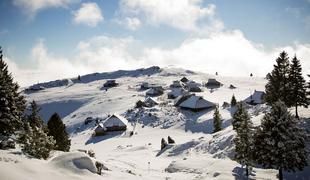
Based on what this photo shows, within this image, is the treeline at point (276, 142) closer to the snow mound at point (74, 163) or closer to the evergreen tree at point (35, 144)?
the snow mound at point (74, 163)

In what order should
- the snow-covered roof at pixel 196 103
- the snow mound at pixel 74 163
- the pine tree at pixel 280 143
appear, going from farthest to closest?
the snow-covered roof at pixel 196 103, the pine tree at pixel 280 143, the snow mound at pixel 74 163

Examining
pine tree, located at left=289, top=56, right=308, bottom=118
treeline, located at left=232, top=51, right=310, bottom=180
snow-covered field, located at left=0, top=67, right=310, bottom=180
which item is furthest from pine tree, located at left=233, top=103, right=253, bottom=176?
pine tree, located at left=289, top=56, right=308, bottom=118

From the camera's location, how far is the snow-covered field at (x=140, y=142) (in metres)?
20.9

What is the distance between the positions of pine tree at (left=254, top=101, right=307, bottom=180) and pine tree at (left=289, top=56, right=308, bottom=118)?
15143mm

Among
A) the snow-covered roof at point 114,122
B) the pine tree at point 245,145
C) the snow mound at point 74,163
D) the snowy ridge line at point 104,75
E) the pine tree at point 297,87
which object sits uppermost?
the snowy ridge line at point 104,75

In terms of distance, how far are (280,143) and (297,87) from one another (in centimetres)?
1837

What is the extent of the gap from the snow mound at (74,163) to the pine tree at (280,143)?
53.7ft

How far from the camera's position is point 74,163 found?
21.2 metres

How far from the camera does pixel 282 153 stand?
95.6 feet

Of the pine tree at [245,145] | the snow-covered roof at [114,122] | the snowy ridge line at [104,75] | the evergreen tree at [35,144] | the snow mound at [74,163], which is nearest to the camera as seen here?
the snow mound at [74,163]

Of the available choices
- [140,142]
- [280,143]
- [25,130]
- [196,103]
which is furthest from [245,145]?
[196,103]

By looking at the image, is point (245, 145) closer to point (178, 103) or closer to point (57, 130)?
point (57, 130)

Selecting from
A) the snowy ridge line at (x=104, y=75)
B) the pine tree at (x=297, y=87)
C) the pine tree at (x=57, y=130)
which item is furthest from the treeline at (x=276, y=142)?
the snowy ridge line at (x=104, y=75)

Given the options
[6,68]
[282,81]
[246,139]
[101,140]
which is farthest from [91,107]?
[246,139]
